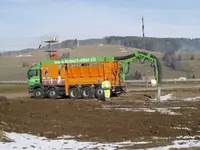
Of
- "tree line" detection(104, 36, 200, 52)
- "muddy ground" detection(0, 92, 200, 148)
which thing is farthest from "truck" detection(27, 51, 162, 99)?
"tree line" detection(104, 36, 200, 52)

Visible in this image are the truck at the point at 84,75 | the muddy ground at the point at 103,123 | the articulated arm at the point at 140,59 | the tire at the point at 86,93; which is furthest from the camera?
the tire at the point at 86,93

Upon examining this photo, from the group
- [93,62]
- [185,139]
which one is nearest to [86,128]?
[185,139]

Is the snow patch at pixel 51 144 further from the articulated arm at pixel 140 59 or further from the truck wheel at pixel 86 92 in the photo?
the articulated arm at pixel 140 59

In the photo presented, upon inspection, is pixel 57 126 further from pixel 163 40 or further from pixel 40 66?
pixel 163 40

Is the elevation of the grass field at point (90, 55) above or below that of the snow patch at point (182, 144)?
above

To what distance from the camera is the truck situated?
107 feet

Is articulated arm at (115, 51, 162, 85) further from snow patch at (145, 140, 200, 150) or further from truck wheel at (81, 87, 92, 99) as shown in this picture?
snow patch at (145, 140, 200, 150)

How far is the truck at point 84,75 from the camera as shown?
32.6 m

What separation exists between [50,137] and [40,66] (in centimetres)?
2243

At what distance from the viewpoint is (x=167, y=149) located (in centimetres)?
1088

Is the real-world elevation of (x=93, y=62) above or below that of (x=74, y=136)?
above

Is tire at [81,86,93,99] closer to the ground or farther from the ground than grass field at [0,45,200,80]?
closer to the ground

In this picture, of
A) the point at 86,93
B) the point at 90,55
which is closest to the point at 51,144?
the point at 86,93

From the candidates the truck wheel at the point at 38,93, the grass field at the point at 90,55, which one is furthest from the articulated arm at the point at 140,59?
the grass field at the point at 90,55
